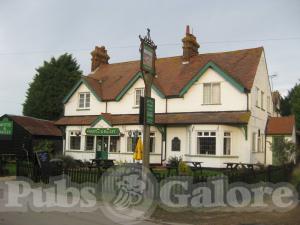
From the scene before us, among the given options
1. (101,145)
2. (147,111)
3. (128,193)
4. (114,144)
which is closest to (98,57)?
(101,145)

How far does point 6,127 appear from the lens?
3628 cm

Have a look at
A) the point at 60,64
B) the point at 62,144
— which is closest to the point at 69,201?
the point at 62,144

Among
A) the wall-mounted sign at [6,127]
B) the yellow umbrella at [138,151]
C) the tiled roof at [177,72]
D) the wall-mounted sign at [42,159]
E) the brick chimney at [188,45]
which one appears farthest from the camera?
the wall-mounted sign at [6,127]

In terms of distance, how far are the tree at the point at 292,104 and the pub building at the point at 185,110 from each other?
52.3 ft

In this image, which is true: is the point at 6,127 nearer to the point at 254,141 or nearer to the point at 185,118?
the point at 185,118

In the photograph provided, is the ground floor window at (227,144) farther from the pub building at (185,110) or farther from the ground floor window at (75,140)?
the ground floor window at (75,140)

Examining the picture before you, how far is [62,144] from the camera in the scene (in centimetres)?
3747

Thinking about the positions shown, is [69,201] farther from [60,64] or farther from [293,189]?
[60,64]

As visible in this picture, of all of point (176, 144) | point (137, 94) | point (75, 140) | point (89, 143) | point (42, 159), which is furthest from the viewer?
point (75, 140)

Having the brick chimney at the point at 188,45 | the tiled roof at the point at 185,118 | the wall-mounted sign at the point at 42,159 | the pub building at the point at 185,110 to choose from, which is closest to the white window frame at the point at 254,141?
the pub building at the point at 185,110

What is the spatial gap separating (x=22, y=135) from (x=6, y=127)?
204cm

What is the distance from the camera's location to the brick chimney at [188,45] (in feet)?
110

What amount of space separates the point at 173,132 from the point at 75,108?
9571 mm

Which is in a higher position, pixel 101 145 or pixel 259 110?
pixel 259 110
